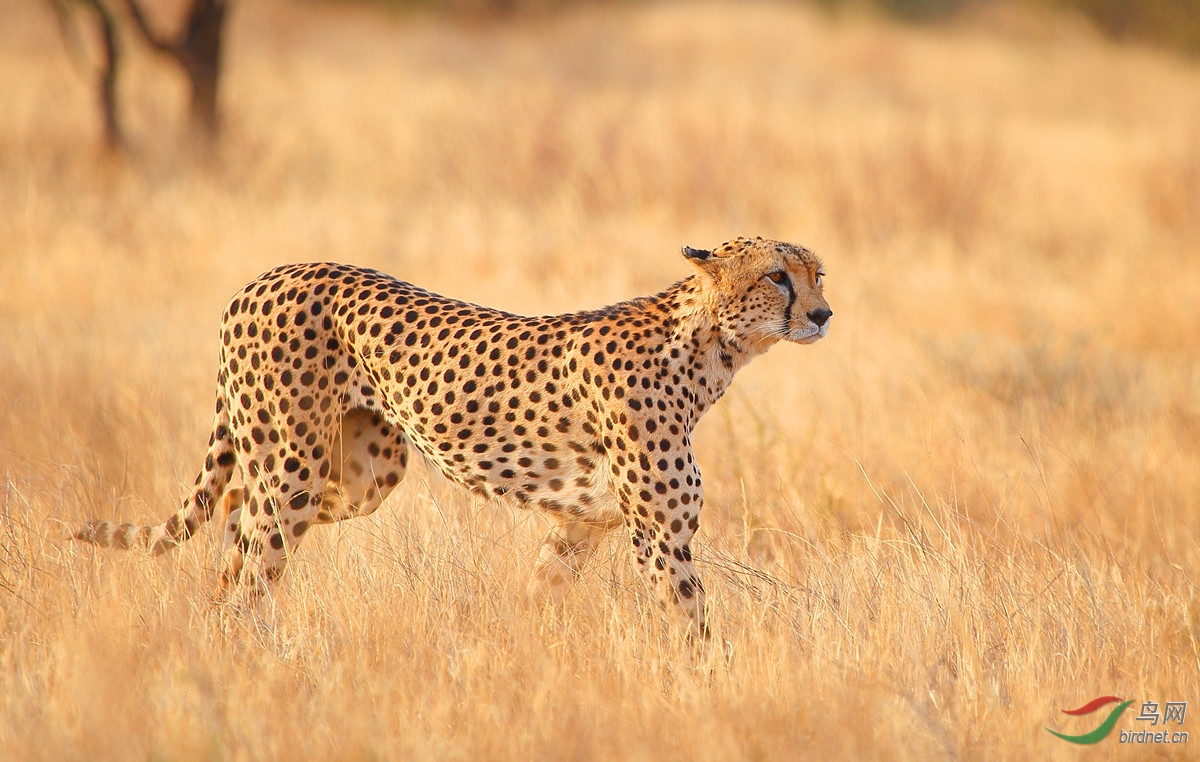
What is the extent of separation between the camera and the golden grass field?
2.80 metres

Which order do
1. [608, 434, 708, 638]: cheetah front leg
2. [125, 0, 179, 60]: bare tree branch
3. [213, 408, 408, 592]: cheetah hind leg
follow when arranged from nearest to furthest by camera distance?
[608, 434, 708, 638]: cheetah front leg
[213, 408, 408, 592]: cheetah hind leg
[125, 0, 179, 60]: bare tree branch

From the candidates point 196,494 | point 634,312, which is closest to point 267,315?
point 196,494

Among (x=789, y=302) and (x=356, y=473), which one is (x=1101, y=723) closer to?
(x=789, y=302)

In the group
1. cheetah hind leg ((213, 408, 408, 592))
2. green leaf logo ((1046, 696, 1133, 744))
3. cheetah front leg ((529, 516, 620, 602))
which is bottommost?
green leaf logo ((1046, 696, 1133, 744))

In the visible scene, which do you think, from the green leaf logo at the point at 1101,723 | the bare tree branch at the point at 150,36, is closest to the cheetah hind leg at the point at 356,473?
the green leaf logo at the point at 1101,723

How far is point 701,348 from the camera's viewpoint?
3152 millimetres

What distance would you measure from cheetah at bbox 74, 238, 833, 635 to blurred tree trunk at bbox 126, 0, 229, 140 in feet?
25.8

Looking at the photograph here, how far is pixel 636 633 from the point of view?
3.11 metres

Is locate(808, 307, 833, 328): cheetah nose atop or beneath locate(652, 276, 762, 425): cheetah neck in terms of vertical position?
atop

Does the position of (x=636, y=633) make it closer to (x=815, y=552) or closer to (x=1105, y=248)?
(x=815, y=552)

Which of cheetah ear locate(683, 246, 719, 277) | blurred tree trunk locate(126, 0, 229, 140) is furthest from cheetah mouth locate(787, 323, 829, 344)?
blurred tree trunk locate(126, 0, 229, 140)

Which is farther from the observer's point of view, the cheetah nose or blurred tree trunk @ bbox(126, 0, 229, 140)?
blurred tree trunk @ bbox(126, 0, 229, 140)

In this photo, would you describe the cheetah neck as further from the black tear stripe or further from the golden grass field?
the golden grass field

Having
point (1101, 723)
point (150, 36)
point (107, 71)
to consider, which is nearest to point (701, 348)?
point (1101, 723)
